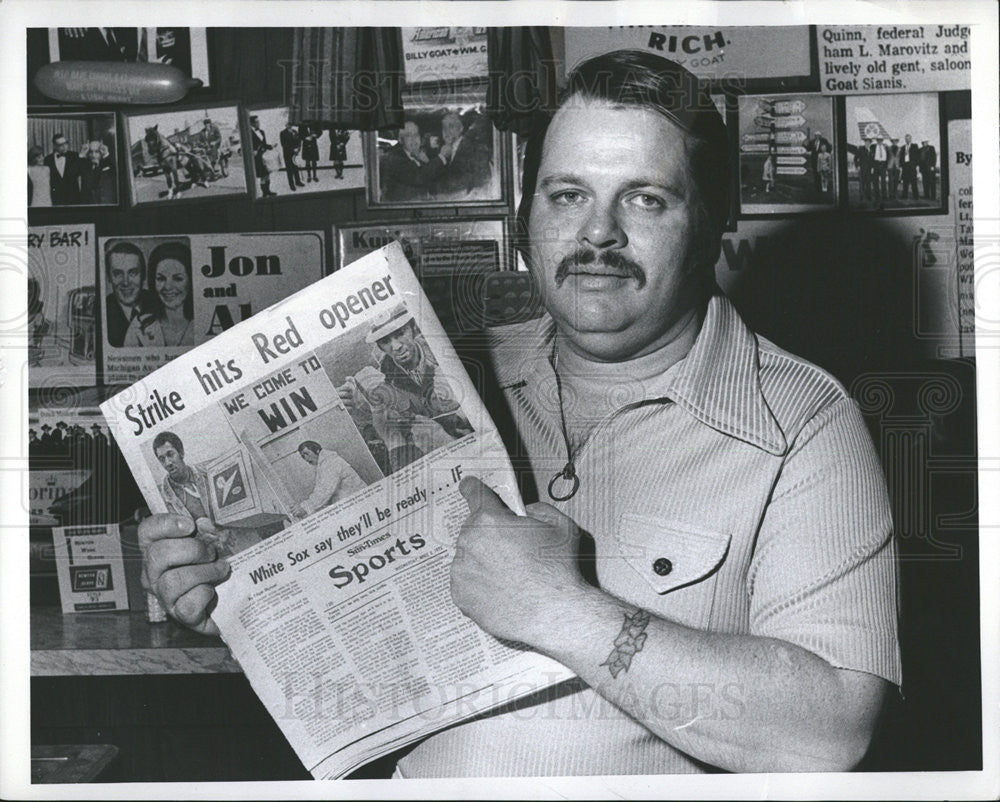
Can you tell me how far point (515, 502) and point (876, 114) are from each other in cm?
69

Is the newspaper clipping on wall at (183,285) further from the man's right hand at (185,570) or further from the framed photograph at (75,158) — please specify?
the man's right hand at (185,570)

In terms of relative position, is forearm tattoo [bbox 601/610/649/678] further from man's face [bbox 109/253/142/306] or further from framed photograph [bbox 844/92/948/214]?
man's face [bbox 109/253/142/306]

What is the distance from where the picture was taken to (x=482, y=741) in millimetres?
1260

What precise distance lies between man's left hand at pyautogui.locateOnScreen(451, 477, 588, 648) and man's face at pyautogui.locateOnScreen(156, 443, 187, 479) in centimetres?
35

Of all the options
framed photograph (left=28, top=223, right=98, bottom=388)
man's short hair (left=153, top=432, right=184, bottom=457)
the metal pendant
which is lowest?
the metal pendant

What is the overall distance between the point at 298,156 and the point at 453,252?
9.3 inches

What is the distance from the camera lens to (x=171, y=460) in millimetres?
1244

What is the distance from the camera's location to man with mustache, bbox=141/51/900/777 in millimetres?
1212

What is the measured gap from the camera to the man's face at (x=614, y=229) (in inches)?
48.6

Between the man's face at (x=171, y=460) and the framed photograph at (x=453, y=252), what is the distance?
0.32m

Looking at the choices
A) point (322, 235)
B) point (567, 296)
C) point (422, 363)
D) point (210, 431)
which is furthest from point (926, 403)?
point (210, 431)

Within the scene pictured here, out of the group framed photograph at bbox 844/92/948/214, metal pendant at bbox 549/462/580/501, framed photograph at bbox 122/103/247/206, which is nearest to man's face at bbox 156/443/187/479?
framed photograph at bbox 122/103/247/206

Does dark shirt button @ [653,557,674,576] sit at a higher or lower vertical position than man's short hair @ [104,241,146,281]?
lower

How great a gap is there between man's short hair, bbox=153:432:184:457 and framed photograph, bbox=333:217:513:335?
0.99 ft
